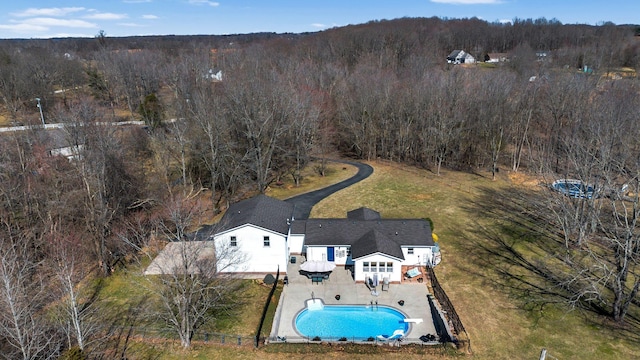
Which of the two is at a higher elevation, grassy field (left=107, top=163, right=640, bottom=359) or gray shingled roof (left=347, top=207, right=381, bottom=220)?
gray shingled roof (left=347, top=207, right=381, bottom=220)

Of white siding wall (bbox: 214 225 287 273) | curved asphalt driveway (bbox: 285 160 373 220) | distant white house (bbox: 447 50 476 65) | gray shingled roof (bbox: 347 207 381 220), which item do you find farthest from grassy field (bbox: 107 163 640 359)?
distant white house (bbox: 447 50 476 65)

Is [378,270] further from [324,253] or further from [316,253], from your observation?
[316,253]

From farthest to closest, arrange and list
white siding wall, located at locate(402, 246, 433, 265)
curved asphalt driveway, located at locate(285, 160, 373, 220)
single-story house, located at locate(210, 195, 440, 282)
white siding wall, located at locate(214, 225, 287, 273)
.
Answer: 1. curved asphalt driveway, located at locate(285, 160, 373, 220)
2. white siding wall, located at locate(402, 246, 433, 265)
3. white siding wall, located at locate(214, 225, 287, 273)
4. single-story house, located at locate(210, 195, 440, 282)

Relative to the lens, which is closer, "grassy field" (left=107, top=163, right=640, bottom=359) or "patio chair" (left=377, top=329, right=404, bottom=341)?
"grassy field" (left=107, top=163, right=640, bottom=359)

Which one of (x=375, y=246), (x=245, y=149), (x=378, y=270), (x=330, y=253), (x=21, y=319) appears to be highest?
(x=245, y=149)

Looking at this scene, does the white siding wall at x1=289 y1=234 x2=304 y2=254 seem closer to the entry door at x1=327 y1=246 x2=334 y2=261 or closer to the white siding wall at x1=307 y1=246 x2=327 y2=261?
the white siding wall at x1=307 y1=246 x2=327 y2=261

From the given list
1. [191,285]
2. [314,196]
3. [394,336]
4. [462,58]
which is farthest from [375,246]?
[462,58]

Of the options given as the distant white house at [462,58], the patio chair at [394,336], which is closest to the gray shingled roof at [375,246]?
the patio chair at [394,336]
